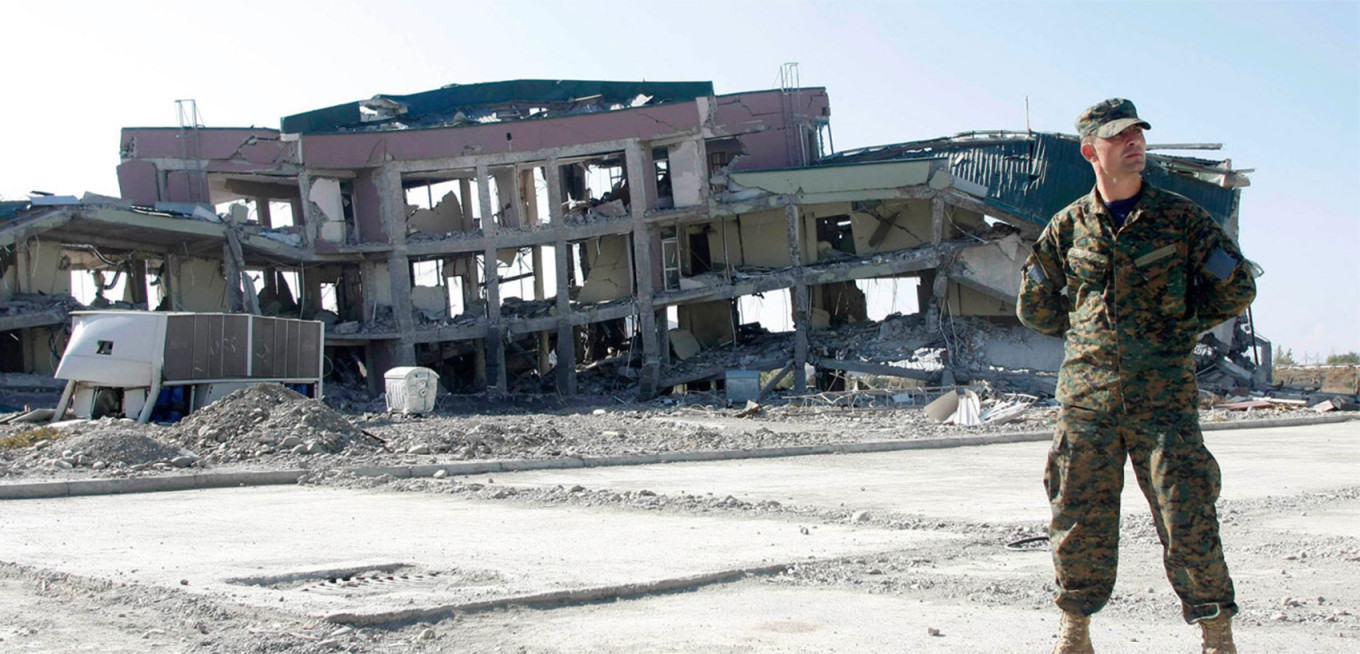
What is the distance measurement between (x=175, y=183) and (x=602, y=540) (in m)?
32.8

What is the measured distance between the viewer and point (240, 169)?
37.2m

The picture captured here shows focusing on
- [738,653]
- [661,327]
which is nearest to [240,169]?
[661,327]

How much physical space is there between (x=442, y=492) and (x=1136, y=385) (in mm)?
7992

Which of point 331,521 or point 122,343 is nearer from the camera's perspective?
point 331,521

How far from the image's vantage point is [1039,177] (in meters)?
36.3

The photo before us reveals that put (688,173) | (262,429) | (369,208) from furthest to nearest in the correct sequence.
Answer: (369,208) → (688,173) → (262,429)

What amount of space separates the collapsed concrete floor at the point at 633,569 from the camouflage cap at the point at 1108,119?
5.89 ft

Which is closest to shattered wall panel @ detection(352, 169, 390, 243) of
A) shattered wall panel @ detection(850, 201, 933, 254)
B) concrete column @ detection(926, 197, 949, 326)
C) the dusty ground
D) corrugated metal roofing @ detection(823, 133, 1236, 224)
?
shattered wall panel @ detection(850, 201, 933, 254)

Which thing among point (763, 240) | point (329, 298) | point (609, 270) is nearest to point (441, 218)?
point (329, 298)

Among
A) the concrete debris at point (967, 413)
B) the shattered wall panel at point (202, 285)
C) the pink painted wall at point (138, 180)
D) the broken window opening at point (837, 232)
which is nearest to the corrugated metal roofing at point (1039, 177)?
the broken window opening at point (837, 232)

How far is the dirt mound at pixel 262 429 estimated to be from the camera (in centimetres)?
1481

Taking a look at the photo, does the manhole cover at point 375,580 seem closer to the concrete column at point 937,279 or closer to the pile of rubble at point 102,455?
the pile of rubble at point 102,455

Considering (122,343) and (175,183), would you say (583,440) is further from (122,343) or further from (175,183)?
(175,183)

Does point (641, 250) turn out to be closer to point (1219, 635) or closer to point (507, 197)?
point (507, 197)
